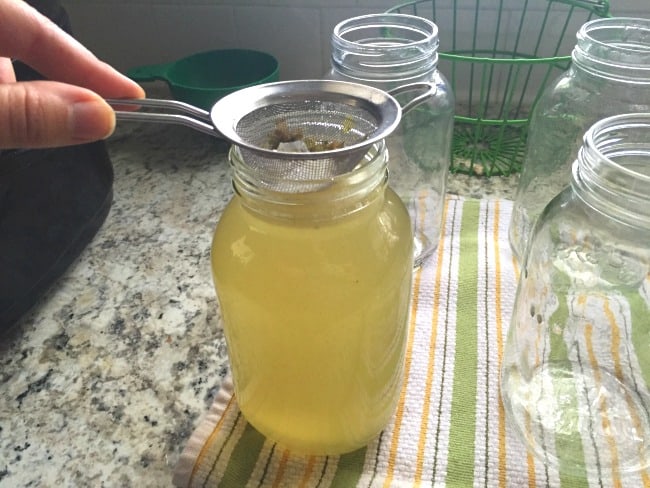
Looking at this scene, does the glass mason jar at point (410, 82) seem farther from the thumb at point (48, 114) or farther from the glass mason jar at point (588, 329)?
the thumb at point (48, 114)

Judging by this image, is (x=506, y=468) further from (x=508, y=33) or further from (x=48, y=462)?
(x=508, y=33)

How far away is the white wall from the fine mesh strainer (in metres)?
0.56

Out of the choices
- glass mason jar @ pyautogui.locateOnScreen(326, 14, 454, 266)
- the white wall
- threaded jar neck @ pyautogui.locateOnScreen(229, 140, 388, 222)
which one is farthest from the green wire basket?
threaded jar neck @ pyautogui.locateOnScreen(229, 140, 388, 222)

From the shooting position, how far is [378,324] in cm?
43

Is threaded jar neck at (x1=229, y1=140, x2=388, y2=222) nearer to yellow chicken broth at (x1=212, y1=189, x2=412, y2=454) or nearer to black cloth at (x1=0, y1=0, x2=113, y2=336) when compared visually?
yellow chicken broth at (x1=212, y1=189, x2=412, y2=454)

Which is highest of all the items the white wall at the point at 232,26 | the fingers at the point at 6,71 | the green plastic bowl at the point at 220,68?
the fingers at the point at 6,71

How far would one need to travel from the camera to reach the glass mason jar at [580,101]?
57 cm

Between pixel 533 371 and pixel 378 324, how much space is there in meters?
0.22

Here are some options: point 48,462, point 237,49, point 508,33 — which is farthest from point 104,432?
Answer: point 508,33

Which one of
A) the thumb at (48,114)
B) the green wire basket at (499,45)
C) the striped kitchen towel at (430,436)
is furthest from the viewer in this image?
the green wire basket at (499,45)

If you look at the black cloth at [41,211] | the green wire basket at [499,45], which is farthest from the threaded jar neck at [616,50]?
the black cloth at [41,211]

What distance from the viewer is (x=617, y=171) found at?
398 mm

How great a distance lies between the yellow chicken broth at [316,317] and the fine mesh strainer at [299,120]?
0.14 ft

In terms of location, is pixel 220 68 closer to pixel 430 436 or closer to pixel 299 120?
pixel 299 120
